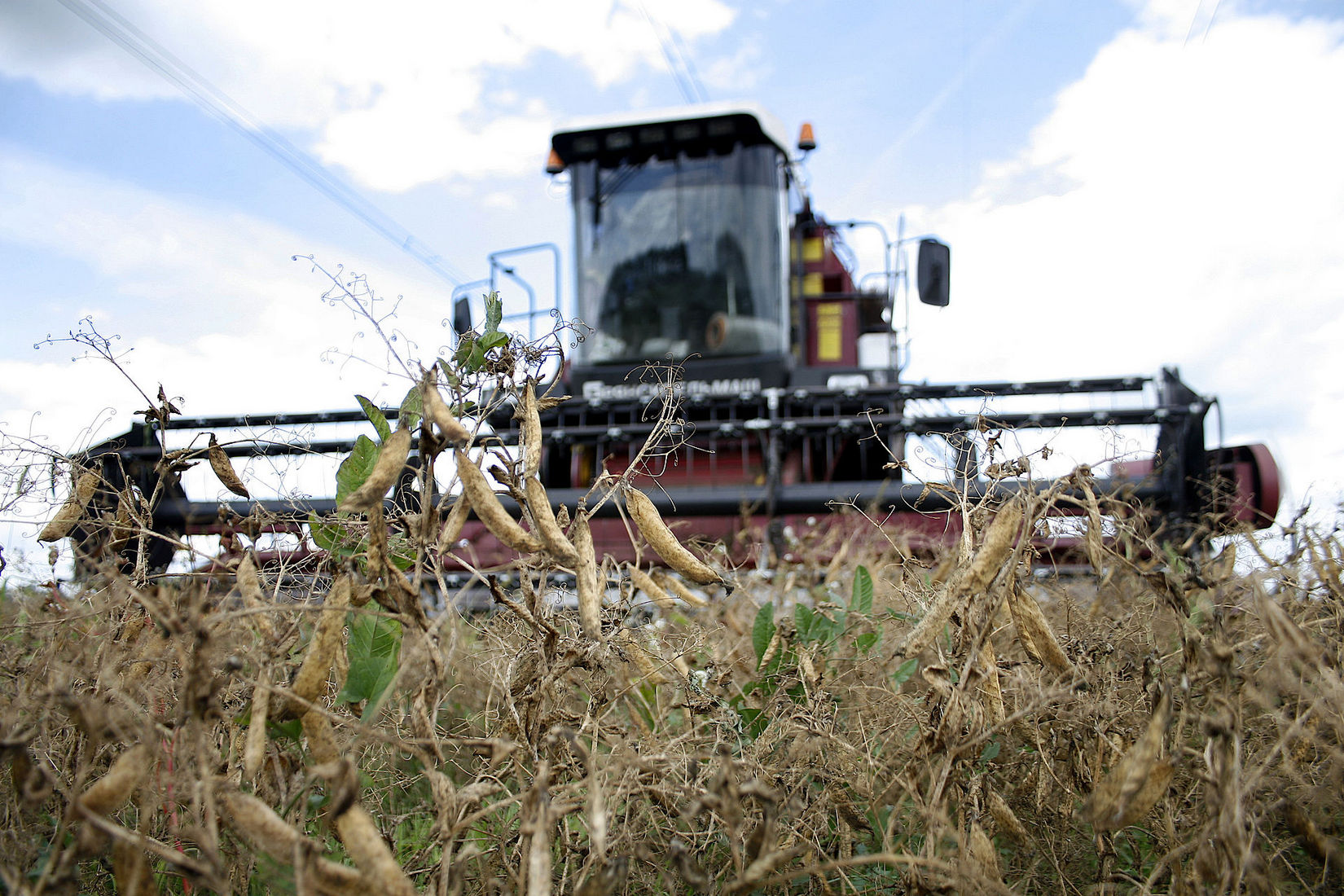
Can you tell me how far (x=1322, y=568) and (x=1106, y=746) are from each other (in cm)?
66

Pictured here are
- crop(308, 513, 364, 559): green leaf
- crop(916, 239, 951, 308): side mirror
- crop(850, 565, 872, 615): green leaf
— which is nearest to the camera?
crop(308, 513, 364, 559): green leaf

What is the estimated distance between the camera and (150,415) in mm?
1486

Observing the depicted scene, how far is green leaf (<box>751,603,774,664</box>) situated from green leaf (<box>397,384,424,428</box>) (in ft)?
2.75

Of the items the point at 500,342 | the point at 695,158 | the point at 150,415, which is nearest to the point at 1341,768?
the point at 500,342

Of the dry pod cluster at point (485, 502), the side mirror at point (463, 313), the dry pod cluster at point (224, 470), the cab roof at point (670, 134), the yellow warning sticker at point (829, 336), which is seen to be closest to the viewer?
the dry pod cluster at point (485, 502)

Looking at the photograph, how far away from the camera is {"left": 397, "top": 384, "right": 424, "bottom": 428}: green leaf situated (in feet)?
3.87

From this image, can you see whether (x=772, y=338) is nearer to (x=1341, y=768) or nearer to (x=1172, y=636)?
(x=1172, y=636)

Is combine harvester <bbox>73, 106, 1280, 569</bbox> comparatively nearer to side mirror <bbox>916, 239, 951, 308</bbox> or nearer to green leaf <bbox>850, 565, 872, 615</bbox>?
side mirror <bbox>916, 239, 951, 308</bbox>

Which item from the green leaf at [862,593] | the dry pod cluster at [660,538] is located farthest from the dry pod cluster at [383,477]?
the green leaf at [862,593]

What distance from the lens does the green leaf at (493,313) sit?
1352mm

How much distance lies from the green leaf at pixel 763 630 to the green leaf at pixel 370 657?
28.8 inches

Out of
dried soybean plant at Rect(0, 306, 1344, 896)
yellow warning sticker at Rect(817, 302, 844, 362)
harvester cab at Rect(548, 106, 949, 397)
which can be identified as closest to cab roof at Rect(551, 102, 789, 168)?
harvester cab at Rect(548, 106, 949, 397)

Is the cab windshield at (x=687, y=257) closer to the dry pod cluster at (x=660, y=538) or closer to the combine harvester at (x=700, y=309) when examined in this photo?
the combine harvester at (x=700, y=309)

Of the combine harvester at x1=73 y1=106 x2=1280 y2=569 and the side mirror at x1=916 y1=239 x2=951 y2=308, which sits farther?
the combine harvester at x1=73 y1=106 x2=1280 y2=569
